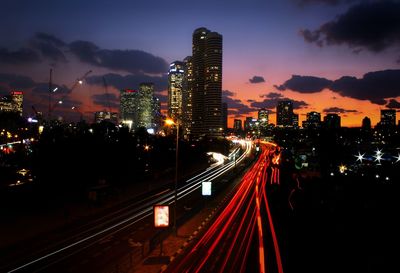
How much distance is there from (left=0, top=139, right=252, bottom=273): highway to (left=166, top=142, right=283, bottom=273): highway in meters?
4.48

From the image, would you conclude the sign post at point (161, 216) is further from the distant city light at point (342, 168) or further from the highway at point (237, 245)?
the distant city light at point (342, 168)

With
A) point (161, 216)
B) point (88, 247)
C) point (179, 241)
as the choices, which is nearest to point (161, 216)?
point (161, 216)

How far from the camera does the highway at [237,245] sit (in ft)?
74.0

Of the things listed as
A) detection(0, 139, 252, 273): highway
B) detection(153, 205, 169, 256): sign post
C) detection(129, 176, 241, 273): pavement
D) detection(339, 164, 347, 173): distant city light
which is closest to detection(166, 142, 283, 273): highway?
detection(129, 176, 241, 273): pavement

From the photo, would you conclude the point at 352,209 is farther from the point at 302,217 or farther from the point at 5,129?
the point at 5,129

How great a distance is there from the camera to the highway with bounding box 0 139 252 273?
80.4ft

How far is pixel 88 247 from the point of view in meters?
28.8

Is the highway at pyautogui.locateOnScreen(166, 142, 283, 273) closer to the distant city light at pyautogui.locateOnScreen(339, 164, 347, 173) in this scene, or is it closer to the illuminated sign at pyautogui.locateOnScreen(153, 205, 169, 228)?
the illuminated sign at pyautogui.locateOnScreen(153, 205, 169, 228)

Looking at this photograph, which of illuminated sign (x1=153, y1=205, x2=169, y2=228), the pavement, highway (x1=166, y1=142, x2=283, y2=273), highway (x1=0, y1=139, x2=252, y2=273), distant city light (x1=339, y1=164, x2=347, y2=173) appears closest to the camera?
highway (x1=166, y1=142, x2=283, y2=273)

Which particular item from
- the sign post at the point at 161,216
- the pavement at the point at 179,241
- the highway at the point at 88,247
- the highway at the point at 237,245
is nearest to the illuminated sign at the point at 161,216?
the sign post at the point at 161,216

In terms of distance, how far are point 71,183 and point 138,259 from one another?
107 ft

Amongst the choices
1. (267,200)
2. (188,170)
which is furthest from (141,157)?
(267,200)

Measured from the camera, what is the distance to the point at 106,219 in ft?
130

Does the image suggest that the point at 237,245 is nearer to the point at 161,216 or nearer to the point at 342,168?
the point at 161,216
